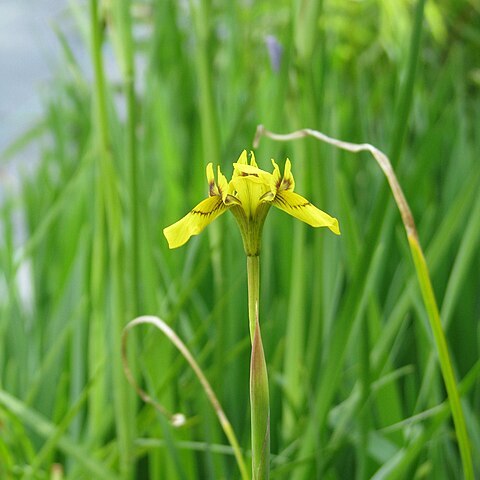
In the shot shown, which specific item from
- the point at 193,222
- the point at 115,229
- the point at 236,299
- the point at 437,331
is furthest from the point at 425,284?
the point at 236,299

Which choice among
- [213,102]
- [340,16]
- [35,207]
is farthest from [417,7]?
[340,16]

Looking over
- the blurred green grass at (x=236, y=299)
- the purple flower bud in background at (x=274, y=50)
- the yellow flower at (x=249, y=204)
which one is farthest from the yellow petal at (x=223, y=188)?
the purple flower bud in background at (x=274, y=50)

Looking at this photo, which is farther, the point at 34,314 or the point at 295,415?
the point at 34,314

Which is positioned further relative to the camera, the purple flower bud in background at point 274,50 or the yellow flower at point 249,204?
the purple flower bud in background at point 274,50

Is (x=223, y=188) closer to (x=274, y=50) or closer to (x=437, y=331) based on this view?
(x=437, y=331)

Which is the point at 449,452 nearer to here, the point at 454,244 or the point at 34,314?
the point at 454,244

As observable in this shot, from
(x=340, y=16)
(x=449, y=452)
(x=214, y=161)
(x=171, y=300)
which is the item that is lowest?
(x=449, y=452)

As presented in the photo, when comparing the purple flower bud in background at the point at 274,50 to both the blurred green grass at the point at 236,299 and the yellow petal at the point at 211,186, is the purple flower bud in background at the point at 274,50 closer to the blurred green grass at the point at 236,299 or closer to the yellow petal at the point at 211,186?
the blurred green grass at the point at 236,299

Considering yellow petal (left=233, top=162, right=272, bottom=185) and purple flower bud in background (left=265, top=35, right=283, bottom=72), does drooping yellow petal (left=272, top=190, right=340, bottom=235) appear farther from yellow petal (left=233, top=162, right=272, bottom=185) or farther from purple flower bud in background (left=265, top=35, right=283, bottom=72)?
purple flower bud in background (left=265, top=35, right=283, bottom=72)
